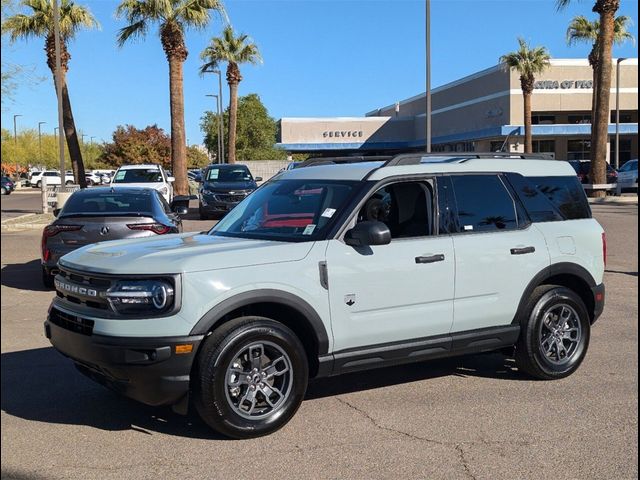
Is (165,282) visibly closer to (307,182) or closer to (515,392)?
(307,182)

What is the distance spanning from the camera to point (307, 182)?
5730mm

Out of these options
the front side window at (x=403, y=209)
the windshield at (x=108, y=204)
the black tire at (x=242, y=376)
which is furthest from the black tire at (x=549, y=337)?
the windshield at (x=108, y=204)

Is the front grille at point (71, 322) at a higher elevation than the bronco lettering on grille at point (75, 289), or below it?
below

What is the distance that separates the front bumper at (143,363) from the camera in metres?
4.27

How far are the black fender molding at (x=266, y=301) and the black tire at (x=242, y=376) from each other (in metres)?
0.11

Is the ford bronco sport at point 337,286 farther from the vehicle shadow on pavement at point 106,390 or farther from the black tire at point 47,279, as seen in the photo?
the black tire at point 47,279

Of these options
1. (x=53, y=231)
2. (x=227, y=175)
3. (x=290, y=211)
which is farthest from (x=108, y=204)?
(x=227, y=175)

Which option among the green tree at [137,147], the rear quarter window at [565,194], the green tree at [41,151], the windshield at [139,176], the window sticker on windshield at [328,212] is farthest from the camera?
the green tree at [41,151]

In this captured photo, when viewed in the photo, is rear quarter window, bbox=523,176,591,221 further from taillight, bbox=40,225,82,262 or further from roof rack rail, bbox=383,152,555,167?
taillight, bbox=40,225,82,262

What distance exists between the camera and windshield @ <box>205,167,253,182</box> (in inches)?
902

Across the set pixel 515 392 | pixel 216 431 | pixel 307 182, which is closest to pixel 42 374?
pixel 216 431

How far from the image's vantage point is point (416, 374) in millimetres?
6090

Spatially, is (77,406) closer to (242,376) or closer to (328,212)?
(242,376)

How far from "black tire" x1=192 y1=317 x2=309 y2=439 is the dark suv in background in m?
16.7
